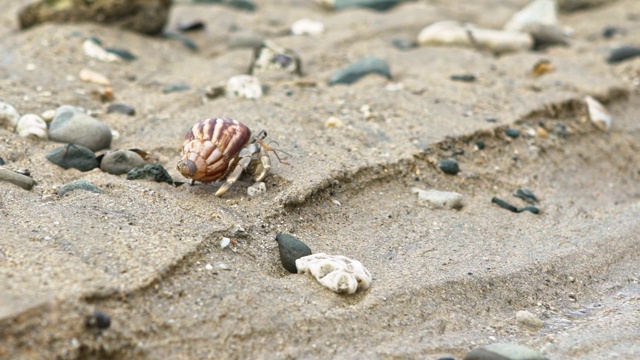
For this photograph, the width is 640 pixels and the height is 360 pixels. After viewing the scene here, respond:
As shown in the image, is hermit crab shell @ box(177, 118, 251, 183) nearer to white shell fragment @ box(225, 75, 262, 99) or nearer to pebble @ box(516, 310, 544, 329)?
white shell fragment @ box(225, 75, 262, 99)

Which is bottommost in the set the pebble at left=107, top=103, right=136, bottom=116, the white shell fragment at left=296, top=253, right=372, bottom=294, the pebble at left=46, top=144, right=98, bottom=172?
the pebble at left=107, top=103, right=136, bottom=116

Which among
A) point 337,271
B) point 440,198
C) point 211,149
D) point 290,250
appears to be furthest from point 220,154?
point 440,198

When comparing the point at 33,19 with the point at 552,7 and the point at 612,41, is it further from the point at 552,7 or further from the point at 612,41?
the point at 612,41

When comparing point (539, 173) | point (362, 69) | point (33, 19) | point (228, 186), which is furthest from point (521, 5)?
point (228, 186)

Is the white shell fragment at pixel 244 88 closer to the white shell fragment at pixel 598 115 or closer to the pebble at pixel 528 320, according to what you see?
the white shell fragment at pixel 598 115

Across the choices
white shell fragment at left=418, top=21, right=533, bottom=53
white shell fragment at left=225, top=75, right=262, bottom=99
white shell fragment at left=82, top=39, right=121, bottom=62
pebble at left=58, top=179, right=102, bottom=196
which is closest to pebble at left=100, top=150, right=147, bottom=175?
pebble at left=58, top=179, right=102, bottom=196

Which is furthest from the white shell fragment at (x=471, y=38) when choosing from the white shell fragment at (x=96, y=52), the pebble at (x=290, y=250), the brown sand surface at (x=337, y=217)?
the pebble at (x=290, y=250)

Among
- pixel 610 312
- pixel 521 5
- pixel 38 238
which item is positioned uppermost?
pixel 38 238
